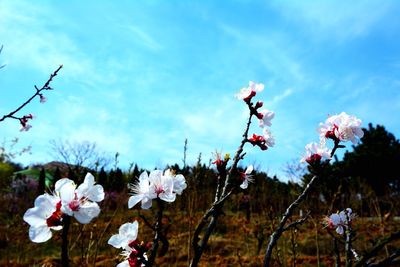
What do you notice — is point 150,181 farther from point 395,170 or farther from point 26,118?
point 395,170

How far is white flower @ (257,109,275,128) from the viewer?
2.16 metres

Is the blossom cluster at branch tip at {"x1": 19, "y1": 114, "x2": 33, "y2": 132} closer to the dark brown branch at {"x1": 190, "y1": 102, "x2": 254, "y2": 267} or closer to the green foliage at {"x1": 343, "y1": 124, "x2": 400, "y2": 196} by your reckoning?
the dark brown branch at {"x1": 190, "y1": 102, "x2": 254, "y2": 267}

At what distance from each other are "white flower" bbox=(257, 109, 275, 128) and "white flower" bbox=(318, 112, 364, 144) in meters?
0.33

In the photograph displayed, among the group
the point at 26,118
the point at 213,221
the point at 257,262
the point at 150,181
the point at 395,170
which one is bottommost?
the point at 257,262

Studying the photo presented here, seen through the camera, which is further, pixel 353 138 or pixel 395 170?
pixel 395 170

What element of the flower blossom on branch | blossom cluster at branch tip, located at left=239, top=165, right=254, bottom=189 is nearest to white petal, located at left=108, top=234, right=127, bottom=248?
blossom cluster at branch tip, located at left=239, top=165, right=254, bottom=189

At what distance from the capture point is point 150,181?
1.37 metres

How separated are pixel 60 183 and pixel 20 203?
1396 centimetres

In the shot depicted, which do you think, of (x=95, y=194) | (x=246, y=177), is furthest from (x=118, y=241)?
(x=246, y=177)

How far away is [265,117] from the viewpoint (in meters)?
2.17

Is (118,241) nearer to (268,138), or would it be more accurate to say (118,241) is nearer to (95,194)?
(95,194)

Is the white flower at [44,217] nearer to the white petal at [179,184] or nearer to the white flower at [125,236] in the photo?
the white flower at [125,236]

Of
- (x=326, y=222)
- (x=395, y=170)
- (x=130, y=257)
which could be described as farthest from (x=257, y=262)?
(x=395, y=170)

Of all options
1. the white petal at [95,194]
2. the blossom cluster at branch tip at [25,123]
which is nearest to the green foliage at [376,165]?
the blossom cluster at branch tip at [25,123]
